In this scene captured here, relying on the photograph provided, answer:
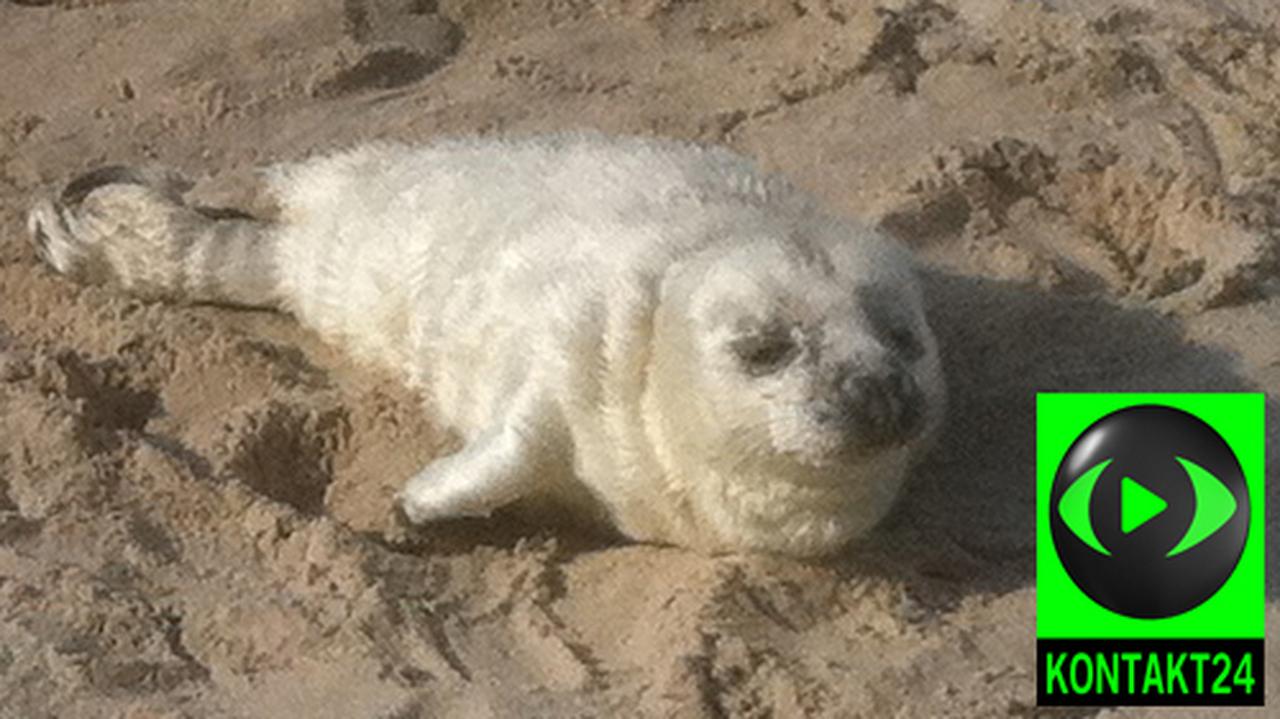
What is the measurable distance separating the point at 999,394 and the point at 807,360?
77 cm

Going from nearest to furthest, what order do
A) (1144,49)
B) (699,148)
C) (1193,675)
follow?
(1193,675), (699,148), (1144,49)

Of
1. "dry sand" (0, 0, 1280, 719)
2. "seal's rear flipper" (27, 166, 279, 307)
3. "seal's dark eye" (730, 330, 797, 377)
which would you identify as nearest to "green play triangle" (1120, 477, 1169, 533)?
"dry sand" (0, 0, 1280, 719)

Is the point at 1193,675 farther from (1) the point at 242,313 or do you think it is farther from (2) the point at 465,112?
(2) the point at 465,112

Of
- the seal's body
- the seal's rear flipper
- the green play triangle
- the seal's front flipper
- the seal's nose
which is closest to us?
the green play triangle

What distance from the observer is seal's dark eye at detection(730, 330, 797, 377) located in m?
4.04

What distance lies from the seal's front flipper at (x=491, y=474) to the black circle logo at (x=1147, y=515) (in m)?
0.91

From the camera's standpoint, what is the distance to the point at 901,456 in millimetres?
4074

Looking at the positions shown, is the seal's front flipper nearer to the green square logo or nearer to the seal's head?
the seal's head

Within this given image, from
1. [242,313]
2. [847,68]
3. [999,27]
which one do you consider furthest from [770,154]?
[242,313]

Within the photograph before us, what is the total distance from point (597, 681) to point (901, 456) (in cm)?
66

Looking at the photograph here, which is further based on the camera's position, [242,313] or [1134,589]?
[242,313]

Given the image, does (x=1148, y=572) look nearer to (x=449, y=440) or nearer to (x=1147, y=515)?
(x=1147, y=515)

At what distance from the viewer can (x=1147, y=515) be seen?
12.5 ft

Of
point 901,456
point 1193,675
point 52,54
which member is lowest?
point 1193,675
